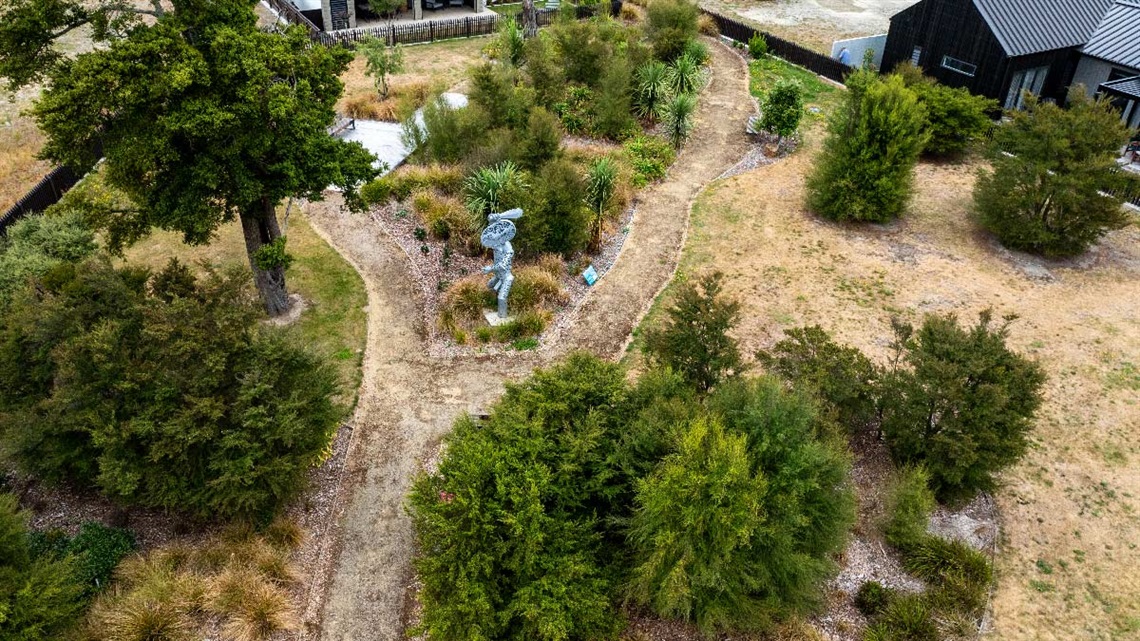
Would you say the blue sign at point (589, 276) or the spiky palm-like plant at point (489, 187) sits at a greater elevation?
the spiky palm-like plant at point (489, 187)

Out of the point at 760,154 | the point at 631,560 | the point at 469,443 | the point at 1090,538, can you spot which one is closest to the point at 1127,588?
the point at 1090,538

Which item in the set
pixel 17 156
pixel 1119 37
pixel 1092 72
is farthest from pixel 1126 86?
pixel 17 156

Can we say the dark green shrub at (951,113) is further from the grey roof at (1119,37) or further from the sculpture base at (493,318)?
the sculpture base at (493,318)

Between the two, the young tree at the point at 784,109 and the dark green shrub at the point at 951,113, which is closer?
the dark green shrub at the point at 951,113

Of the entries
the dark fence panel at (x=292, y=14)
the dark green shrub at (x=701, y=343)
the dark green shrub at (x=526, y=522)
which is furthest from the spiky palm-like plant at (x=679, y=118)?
the dark fence panel at (x=292, y=14)

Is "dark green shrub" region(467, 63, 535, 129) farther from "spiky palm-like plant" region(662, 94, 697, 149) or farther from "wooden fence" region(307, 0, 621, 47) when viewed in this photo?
"wooden fence" region(307, 0, 621, 47)

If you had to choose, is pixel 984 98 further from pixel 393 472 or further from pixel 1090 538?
pixel 393 472
